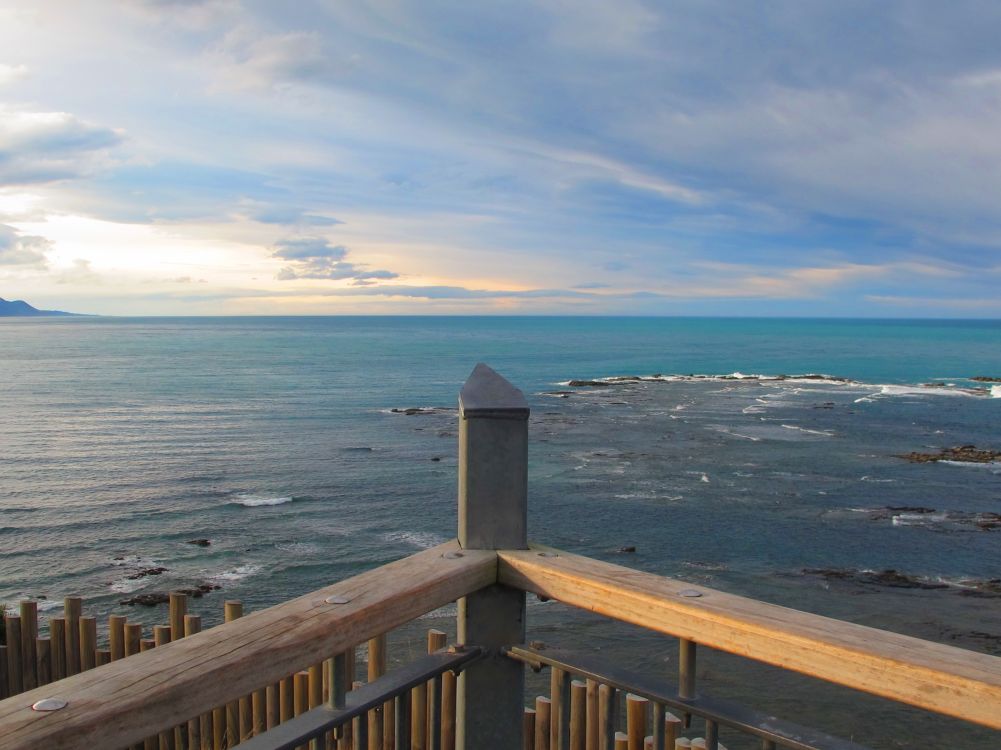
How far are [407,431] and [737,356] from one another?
3309 inches

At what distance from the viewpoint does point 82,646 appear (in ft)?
22.8

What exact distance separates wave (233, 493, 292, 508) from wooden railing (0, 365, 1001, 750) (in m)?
24.8

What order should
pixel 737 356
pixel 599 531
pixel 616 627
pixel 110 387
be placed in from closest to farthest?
1. pixel 616 627
2. pixel 599 531
3. pixel 110 387
4. pixel 737 356

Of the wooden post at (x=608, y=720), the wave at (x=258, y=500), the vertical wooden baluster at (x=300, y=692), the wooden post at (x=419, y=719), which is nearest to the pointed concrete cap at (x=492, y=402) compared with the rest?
the wooden post at (x=608, y=720)

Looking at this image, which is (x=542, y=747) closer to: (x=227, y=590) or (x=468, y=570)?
(x=468, y=570)

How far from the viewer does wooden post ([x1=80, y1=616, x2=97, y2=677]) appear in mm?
6914

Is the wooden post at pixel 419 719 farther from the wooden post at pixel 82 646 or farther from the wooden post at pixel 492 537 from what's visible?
the wooden post at pixel 82 646

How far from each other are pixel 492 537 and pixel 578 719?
1.66m

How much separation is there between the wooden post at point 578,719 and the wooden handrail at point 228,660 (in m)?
1.51

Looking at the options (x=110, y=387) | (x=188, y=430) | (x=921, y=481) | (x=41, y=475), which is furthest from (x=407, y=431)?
(x=110, y=387)

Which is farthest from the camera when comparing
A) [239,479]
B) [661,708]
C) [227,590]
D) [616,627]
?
[239,479]

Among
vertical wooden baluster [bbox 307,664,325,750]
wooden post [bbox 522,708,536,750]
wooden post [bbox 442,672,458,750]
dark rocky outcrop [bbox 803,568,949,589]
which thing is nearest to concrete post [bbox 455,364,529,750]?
wooden post [bbox 442,672,458,750]

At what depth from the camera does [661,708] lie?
7.50 ft

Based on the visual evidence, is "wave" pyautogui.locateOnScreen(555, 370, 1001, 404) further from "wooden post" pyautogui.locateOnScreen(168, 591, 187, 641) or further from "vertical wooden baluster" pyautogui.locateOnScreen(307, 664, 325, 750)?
"vertical wooden baluster" pyautogui.locateOnScreen(307, 664, 325, 750)
